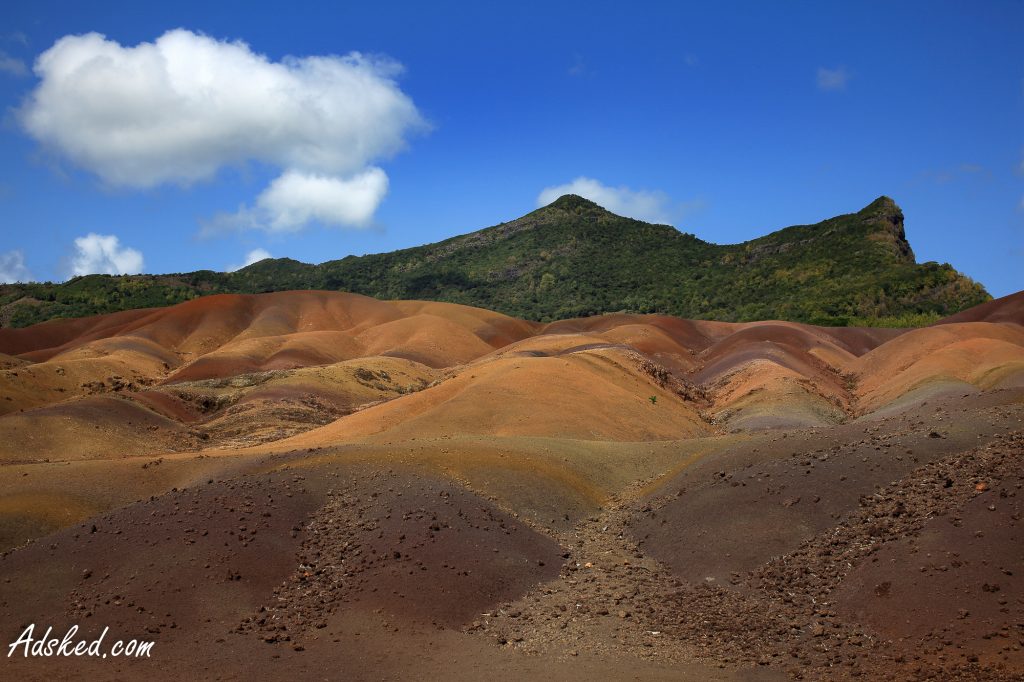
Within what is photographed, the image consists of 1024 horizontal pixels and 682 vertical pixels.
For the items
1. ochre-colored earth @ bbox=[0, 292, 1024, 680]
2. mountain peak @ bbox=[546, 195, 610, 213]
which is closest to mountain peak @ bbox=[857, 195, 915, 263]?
mountain peak @ bbox=[546, 195, 610, 213]

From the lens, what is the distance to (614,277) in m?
124

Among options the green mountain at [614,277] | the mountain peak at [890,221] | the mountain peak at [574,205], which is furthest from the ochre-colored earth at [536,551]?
the mountain peak at [574,205]

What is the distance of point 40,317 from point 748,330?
89288 millimetres

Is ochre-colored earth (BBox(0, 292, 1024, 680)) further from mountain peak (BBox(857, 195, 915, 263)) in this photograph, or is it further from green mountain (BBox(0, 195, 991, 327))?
mountain peak (BBox(857, 195, 915, 263))

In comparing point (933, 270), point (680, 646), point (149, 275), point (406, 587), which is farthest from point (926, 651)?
point (149, 275)

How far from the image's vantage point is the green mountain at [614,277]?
300ft

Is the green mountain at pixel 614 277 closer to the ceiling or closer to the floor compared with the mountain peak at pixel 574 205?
closer to the floor

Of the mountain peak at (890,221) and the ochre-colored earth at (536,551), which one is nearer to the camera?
the ochre-colored earth at (536,551)

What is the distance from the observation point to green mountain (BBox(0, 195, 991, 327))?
300 feet

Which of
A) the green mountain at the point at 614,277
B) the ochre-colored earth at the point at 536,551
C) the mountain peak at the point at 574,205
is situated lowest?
the ochre-colored earth at the point at 536,551

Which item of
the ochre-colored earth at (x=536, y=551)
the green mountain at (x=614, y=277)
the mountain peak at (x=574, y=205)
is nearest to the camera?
the ochre-colored earth at (x=536, y=551)

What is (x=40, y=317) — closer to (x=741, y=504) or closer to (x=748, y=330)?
(x=748, y=330)

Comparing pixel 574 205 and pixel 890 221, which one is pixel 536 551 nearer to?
pixel 890 221

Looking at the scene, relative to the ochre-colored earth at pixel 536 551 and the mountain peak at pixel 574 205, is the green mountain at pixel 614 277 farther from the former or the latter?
the ochre-colored earth at pixel 536 551
